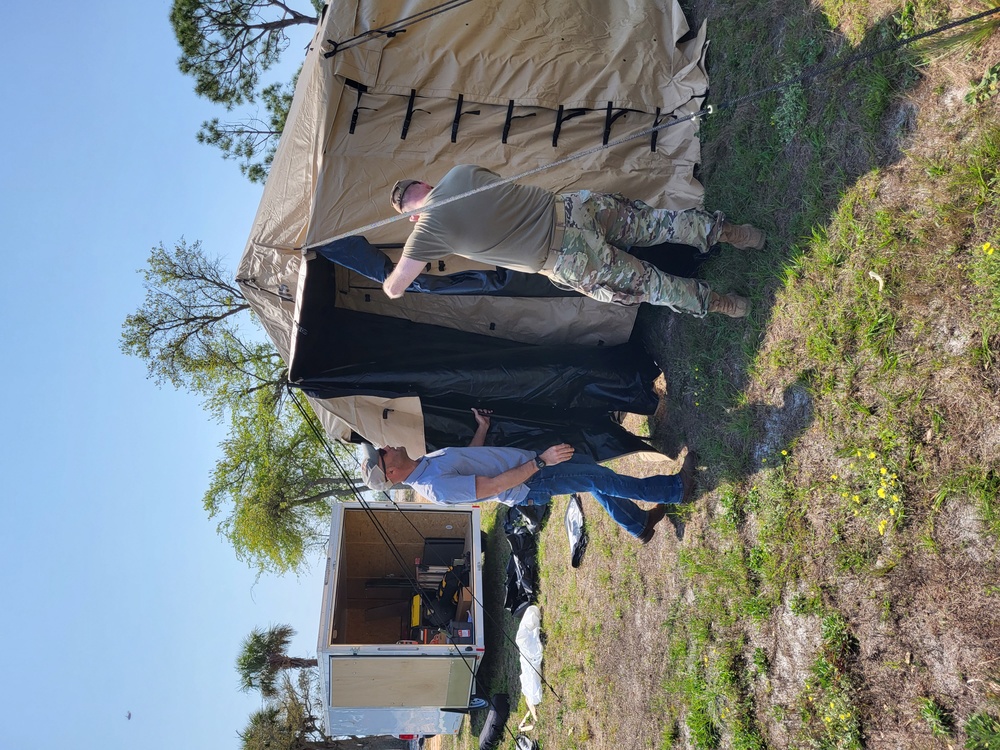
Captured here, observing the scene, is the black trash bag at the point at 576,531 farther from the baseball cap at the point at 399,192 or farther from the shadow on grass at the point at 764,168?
the baseball cap at the point at 399,192

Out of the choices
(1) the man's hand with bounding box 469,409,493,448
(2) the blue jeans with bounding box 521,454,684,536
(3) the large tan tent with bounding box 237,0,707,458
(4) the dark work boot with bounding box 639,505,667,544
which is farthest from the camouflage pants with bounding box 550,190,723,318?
(4) the dark work boot with bounding box 639,505,667,544

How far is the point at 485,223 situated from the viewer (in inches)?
→ 142

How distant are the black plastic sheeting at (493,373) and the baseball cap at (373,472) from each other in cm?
51

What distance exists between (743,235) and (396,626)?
6.75m

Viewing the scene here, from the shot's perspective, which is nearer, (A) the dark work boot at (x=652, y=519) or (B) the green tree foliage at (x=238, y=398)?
(A) the dark work boot at (x=652, y=519)

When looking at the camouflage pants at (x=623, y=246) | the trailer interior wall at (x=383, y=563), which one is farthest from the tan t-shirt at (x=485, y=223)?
the trailer interior wall at (x=383, y=563)

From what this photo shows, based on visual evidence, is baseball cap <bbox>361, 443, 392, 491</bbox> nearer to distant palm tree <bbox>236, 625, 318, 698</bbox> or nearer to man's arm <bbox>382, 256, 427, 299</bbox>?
man's arm <bbox>382, 256, 427, 299</bbox>

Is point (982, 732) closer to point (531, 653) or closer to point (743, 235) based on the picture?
point (743, 235)

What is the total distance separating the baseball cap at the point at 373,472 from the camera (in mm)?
4430

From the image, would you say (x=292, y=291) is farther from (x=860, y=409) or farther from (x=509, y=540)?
(x=509, y=540)

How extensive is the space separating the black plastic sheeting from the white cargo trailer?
3008 millimetres

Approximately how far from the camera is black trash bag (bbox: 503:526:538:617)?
7520mm

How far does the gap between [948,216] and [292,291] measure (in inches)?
158

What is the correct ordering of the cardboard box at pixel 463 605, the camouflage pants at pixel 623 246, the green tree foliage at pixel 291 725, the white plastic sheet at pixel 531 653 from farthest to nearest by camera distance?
1. the green tree foliage at pixel 291 725
2. the cardboard box at pixel 463 605
3. the white plastic sheet at pixel 531 653
4. the camouflage pants at pixel 623 246
